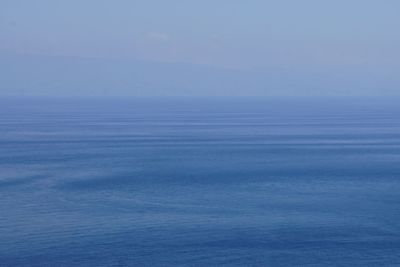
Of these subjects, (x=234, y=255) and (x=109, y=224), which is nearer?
(x=234, y=255)

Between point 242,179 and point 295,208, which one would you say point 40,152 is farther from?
point 295,208

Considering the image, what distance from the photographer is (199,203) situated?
38250mm

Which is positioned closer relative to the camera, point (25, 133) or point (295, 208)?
point (295, 208)

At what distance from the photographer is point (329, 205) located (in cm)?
3769

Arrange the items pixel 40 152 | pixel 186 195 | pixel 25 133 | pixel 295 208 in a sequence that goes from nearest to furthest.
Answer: pixel 295 208 → pixel 186 195 → pixel 40 152 → pixel 25 133

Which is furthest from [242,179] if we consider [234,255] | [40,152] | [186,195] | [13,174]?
[40,152]

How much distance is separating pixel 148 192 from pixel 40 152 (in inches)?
958

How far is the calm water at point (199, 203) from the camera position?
28188mm

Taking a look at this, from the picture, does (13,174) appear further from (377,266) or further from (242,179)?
(377,266)

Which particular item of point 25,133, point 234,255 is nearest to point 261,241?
point 234,255

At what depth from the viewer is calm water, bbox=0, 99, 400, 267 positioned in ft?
92.5

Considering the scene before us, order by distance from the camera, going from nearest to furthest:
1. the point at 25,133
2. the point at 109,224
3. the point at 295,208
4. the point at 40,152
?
the point at 109,224 → the point at 295,208 → the point at 40,152 → the point at 25,133

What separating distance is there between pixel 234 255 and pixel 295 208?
960 cm

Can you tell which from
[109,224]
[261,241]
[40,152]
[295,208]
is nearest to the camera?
[261,241]
